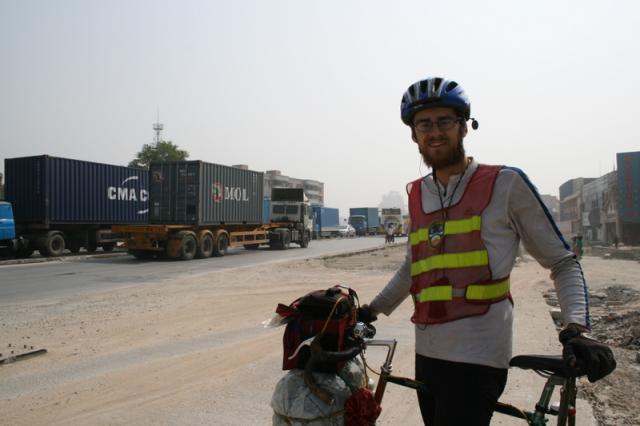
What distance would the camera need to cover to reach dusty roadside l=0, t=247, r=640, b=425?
4.32 meters

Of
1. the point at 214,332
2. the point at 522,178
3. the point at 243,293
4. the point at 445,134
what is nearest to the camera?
the point at 522,178

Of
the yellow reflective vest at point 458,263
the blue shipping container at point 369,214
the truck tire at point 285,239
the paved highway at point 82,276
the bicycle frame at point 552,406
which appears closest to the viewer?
the bicycle frame at point 552,406

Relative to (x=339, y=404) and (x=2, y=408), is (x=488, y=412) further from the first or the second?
(x=2, y=408)

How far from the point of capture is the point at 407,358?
19.6 feet

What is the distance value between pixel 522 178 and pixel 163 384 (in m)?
4.11

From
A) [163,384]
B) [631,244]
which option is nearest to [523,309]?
[163,384]

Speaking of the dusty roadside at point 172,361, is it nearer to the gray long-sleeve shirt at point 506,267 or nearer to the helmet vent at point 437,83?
the gray long-sleeve shirt at point 506,267

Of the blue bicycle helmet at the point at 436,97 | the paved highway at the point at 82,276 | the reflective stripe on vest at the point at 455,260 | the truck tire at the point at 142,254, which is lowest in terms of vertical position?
the paved highway at the point at 82,276

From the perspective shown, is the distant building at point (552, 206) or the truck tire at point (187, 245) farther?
the truck tire at point (187, 245)

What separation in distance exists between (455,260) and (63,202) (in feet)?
76.5

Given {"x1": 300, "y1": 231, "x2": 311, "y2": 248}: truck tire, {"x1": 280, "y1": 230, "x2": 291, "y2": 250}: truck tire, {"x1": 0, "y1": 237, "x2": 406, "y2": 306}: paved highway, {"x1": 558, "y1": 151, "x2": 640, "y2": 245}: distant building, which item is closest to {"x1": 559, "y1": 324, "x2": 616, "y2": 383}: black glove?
{"x1": 0, "y1": 237, "x2": 406, "y2": 306}: paved highway

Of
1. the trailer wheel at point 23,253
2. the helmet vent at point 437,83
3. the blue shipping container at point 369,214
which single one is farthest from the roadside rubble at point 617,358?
the blue shipping container at point 369,214

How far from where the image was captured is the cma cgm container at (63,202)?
2181cm

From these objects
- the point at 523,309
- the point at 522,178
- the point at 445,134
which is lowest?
the point at 523,309
